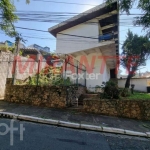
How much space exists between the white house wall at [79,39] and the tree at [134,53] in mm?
7948

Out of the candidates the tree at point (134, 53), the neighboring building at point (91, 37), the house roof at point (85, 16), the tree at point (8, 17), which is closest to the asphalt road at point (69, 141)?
the tree at point (8, 17)

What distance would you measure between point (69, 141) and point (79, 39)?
26.9 feet

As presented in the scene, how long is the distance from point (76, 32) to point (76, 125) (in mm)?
8205

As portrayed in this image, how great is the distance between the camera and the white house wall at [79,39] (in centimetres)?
920

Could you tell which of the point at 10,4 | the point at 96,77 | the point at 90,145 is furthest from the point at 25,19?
the point at 90,145

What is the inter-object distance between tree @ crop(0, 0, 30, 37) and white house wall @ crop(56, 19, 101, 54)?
173 inches

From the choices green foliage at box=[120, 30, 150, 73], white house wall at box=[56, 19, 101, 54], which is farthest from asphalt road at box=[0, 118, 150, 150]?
green foliage at box=[120, 30, 150, 73]

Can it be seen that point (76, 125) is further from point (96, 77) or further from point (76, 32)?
point (76, 32)

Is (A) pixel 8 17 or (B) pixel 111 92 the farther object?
(A) pixel 8 17

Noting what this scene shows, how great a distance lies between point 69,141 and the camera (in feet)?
10.2

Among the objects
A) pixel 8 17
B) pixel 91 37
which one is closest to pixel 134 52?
pixel 91 37

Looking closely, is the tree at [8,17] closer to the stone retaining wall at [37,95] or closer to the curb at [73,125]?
the stone retaining wall at [37,95]

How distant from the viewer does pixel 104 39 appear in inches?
345

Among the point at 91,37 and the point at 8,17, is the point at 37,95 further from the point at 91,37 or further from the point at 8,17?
the point at 91,37
